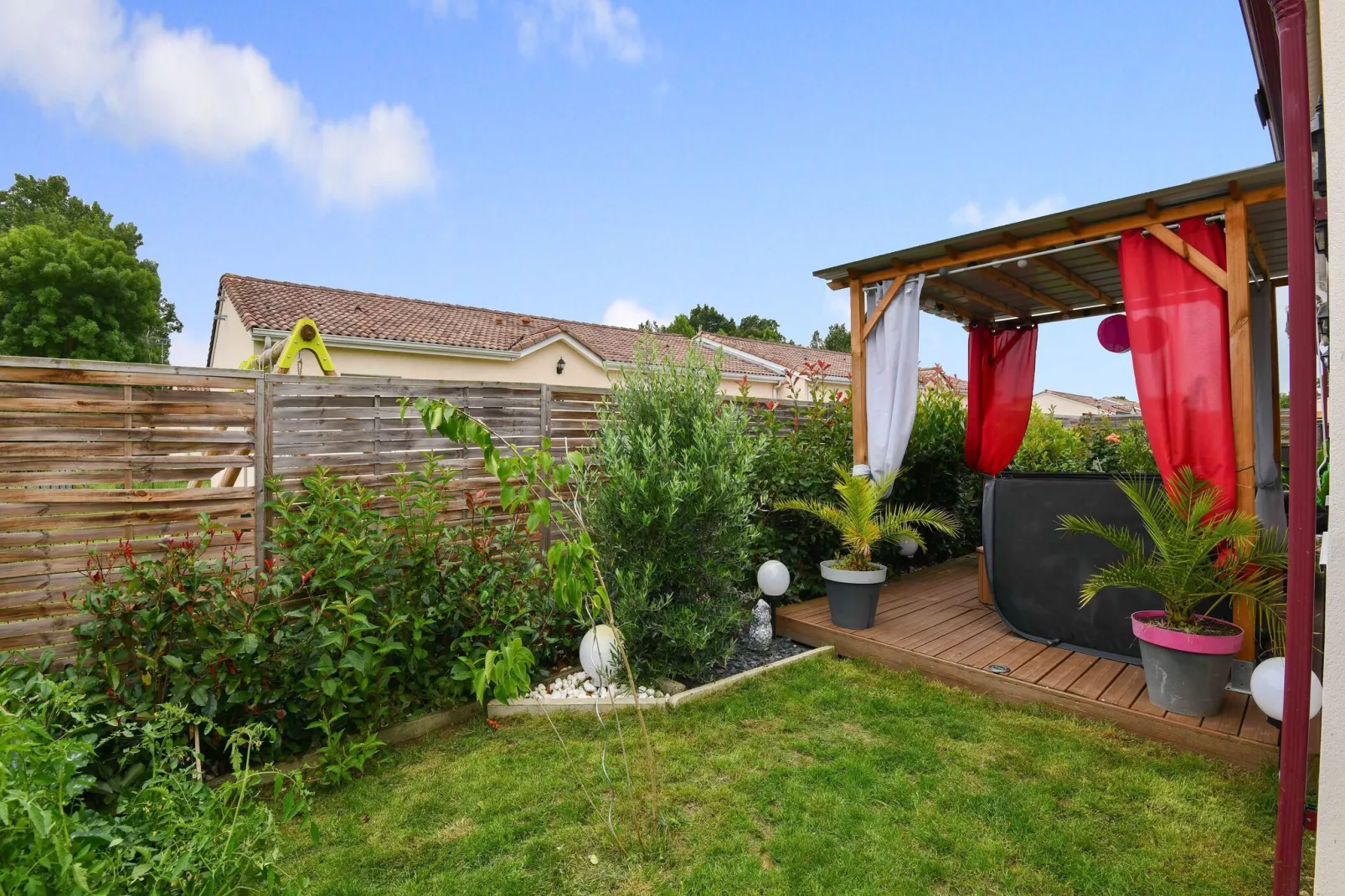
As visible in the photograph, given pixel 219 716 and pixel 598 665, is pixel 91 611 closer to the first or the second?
pixel 219 716

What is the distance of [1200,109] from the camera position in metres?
5.75

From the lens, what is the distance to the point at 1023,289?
493cm

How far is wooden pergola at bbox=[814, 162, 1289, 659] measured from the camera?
3.10 m

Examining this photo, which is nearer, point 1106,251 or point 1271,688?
point 1271,688

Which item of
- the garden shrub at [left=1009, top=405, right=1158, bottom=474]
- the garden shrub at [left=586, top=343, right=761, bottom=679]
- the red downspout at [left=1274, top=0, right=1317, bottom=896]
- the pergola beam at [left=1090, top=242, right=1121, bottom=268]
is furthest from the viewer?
the garden shrub at [left=1009, top=405, right=1158, bottom=474]

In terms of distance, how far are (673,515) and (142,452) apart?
2471 mm

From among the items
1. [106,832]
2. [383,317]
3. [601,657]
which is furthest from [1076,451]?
[383,317]

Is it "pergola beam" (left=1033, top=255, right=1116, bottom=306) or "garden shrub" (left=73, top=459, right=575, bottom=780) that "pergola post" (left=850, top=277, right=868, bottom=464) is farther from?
"garden shrub" (left=73, top=459, right=575, bottom=780)

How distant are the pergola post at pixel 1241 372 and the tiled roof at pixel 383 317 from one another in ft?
29.9

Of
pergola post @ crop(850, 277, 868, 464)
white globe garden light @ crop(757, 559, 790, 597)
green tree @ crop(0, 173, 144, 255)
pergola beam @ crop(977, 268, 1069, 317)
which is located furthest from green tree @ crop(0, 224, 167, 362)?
pergola beam @ crop(977, 268, 1069, 317)

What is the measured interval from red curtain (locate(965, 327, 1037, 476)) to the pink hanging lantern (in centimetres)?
50

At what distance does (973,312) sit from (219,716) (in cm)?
583

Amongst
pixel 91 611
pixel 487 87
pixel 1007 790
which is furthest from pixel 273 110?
pixel 1007 790

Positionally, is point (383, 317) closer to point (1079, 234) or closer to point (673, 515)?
point (673, 515)
